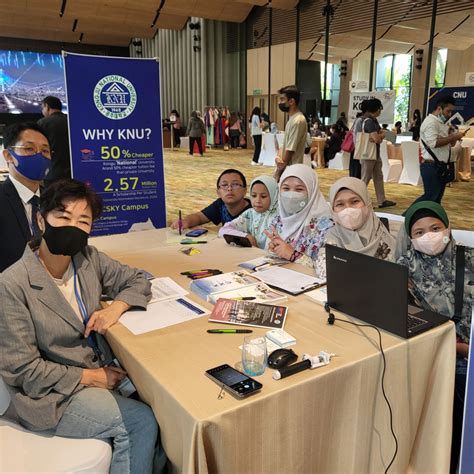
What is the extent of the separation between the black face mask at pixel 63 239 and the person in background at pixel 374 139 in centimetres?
559

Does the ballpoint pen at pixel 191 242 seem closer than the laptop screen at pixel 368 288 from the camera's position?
No

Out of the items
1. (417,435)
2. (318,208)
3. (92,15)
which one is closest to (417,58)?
(92,15)

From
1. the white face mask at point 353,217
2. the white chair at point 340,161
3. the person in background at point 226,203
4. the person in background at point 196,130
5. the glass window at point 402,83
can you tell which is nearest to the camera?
the white face mask at point 353,217

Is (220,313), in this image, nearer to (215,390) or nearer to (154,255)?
(215,390)

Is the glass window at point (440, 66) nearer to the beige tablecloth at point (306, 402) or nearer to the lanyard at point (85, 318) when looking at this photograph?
the beige tablecloth at point (306, 402)

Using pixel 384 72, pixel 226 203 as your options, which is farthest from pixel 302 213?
pixel 384 72

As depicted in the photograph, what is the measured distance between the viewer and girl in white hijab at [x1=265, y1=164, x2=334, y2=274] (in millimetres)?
2646

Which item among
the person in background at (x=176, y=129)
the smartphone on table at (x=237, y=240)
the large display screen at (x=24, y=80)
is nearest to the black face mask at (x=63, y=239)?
the smartphone on table at (x=237, y=240)

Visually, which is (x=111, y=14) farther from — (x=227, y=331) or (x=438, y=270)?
(x=227, y=331)

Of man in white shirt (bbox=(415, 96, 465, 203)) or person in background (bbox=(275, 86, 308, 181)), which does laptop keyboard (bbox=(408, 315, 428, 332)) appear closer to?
person in background (bbox=(275, 86, 308, 181))

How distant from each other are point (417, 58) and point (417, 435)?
1353 centimetres

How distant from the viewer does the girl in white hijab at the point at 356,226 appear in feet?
7.82

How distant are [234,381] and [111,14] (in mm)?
16572


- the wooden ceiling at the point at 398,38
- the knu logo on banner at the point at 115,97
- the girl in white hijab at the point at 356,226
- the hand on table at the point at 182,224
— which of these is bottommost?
the hand on table at the point at 182,224
